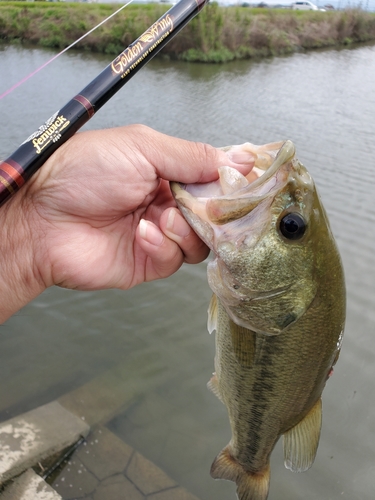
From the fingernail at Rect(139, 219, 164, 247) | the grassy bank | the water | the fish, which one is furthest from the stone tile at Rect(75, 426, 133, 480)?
the grassy bank

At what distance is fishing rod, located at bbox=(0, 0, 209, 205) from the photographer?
1.76 meters

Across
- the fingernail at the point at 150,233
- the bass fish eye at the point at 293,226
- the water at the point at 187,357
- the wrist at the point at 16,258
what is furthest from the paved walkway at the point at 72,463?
the bass fish eye at the point at 293,226

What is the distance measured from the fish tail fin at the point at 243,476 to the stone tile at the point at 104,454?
1.63m

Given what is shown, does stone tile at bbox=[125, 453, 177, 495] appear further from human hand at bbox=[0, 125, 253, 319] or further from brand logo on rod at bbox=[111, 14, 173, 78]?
brand logo on rod at bbox=[111, 14, 173, 78]

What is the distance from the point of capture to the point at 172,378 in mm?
5000

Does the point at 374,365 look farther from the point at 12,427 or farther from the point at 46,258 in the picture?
the point at 46,258

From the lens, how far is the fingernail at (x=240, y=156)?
1.98m

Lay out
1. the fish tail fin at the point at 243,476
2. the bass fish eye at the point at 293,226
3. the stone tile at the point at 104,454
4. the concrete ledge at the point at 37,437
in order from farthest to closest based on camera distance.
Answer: the stone tile at the point at 104,454, the concrete ledge at the point at 37,437, the fish tail fin at the point at 243,476, the bass fish eye at the point at 293,226

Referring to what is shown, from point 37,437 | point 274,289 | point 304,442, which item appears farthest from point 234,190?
point 37,437

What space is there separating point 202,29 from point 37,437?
2419 cm

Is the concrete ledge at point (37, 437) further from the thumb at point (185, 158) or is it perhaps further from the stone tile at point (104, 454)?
the thumb at point (185, 158)

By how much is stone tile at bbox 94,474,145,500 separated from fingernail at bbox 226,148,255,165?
2.88 m

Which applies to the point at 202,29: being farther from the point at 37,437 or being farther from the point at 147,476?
the point at 147,476

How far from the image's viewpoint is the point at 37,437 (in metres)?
3.68
